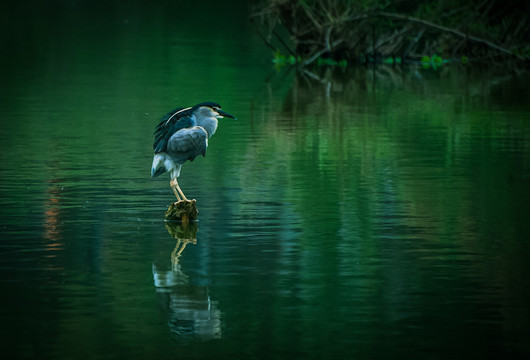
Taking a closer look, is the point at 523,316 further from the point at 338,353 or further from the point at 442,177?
the point at 442,177

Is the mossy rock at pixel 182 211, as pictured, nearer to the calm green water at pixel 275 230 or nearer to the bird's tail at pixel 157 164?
the calm green water at pixel 275 230

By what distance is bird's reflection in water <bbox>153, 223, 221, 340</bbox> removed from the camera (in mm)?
8883

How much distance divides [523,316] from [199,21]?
49.6 meters

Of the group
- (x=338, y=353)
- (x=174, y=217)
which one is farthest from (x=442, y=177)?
(x=338, y=353)

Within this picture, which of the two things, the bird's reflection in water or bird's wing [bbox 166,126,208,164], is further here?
bird's wing [bbox 166,126,208,164]

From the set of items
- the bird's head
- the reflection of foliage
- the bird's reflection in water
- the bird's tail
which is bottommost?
the bird's reflection in water

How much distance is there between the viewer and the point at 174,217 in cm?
1292

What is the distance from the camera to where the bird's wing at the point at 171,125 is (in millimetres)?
12844

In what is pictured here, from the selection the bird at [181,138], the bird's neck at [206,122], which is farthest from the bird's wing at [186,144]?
the bird's neck at [206,122]

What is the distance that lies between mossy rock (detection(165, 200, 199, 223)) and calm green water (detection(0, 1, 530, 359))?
0.16 m

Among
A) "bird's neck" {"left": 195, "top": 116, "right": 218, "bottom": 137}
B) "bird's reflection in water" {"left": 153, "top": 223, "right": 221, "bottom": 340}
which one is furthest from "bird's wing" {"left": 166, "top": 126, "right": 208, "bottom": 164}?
"bird's reflection in water" {"left": 153, "top": 223, "right": 221, "bottom": 340}

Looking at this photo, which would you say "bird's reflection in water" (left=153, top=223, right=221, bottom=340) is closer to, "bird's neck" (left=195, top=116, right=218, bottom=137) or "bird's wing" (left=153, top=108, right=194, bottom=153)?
"bird's wing" (left=153, top=108, right=194, bottom=153)

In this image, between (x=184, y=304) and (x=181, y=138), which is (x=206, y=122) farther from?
(x=184, y=304)

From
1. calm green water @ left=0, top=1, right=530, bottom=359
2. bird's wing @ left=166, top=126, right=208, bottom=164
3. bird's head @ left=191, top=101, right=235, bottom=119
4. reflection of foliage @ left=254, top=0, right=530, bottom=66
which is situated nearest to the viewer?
calm green water @ left=0, top=1, right=530, bottom=359
